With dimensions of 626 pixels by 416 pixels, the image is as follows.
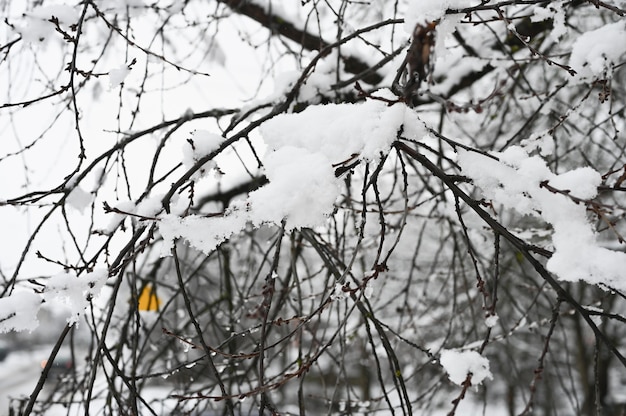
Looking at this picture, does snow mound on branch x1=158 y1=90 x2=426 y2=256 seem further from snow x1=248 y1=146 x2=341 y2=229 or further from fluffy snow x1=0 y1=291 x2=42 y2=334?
fluffy snow x1=0 y1=291 x2=42 y2=334

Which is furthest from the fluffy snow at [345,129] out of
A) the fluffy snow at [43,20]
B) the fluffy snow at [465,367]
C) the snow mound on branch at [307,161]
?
the fluffy snow at [43,20]

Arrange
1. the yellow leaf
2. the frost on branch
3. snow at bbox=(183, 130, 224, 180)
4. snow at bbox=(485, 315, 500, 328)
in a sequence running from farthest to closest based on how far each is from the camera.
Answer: the yellow leaf, snow at bbox=(183, 130, 224, 180), snow at bbox=(485, 315, 500, 328), the frost on branch

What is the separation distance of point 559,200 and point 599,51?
94cm

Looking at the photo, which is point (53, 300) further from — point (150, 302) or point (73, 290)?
point (150, 302)

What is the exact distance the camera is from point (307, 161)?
2.91ft

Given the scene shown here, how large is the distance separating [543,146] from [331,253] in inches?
28.8

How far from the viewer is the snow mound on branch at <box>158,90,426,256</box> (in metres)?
0.85

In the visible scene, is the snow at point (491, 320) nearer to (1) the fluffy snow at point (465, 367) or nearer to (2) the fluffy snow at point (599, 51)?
(1) the fluffy snow at point (465, 367)

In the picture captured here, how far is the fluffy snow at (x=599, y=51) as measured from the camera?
151 centimetres

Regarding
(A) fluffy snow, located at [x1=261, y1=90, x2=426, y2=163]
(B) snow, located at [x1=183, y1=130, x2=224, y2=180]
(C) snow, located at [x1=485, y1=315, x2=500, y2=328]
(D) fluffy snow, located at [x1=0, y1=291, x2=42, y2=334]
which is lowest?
(C) snow, located at [x1=485, y1=315, x2=500, y2=328]

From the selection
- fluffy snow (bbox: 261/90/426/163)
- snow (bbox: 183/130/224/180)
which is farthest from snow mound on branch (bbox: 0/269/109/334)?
fluffy snow (bbox: 261/90/426/163)

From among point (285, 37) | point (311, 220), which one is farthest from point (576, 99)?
point (311, 220)

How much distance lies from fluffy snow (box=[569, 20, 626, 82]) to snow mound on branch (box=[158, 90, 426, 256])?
972 millimetres

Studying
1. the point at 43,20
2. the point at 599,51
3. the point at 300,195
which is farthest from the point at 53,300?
the point at 599,51
